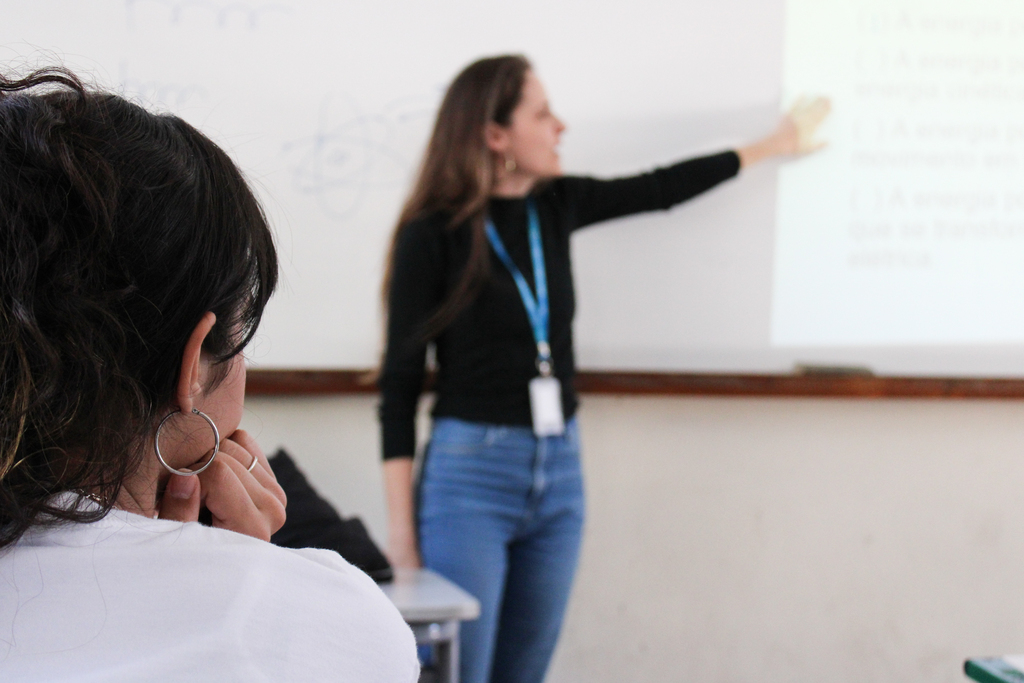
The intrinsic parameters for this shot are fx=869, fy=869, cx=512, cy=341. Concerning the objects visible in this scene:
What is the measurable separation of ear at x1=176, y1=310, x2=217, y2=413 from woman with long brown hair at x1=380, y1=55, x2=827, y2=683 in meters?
0.98

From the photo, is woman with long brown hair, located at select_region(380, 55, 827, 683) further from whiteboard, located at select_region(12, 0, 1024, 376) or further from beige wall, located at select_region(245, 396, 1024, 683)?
beige wall, located at select_region(245, 396, 1024, 683)

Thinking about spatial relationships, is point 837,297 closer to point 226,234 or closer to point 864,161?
point 864,161

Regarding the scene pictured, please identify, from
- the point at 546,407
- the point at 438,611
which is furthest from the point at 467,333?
the point at 438,611

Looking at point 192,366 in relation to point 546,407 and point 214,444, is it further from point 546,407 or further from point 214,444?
point 546,407

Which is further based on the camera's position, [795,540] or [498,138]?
[795,540]

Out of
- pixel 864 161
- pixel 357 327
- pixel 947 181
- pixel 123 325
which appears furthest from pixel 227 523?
pixel 947 181

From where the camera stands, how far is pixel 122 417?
554mm

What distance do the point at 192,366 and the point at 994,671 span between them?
1045 millimetres

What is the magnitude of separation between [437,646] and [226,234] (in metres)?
1.03

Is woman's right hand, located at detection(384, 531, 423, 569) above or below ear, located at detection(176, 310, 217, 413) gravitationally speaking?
below

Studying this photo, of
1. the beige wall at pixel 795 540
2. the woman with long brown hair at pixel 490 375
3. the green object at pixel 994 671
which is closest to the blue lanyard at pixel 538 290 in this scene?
the woman with long brown hair at pixel 490 375

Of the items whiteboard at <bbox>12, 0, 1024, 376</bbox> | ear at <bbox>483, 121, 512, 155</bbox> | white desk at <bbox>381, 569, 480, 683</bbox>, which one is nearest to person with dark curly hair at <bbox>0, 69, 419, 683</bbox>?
white desk at <bbox>381, 569, 480, 683</bbox>

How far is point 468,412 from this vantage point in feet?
5.16

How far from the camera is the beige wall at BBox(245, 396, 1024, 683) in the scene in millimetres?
2131
